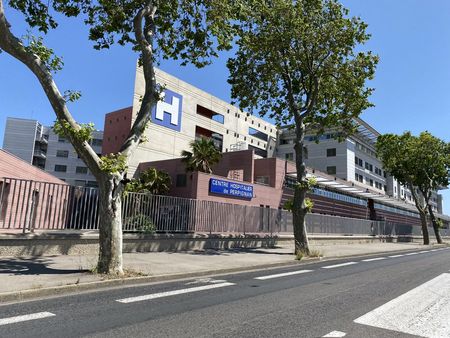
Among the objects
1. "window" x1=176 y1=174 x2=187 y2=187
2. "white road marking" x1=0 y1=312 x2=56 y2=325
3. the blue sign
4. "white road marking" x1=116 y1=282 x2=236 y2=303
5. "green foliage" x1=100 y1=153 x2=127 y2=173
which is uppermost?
"window" x1=176 y1=174 x2=187 y2=187

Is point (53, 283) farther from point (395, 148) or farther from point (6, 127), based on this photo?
point (6, 127)

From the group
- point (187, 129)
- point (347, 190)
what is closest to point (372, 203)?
point (347, 190)

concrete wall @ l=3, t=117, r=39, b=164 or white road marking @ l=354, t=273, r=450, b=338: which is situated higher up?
concrete wall @ l=3, t=117, r=39, b=164

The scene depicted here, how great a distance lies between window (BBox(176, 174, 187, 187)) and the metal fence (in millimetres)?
10297

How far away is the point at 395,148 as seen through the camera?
39.1m

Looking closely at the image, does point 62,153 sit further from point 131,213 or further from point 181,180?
point 131,213

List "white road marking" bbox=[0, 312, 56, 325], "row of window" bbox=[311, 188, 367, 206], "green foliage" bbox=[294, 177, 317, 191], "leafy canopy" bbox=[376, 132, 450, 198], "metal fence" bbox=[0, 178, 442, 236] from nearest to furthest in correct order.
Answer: "white road marking" bbox=[0, 312, 56, 325], "metal fence" bbox=[0, 178, 442, 236], "green foliage" bbox=[294, 177, 317, 191], "leafy canopy" bbox=[376, 132, 450, 198], "row of window" bbox=[311, 188, 367, 206]

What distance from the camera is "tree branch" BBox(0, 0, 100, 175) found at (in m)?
8.38

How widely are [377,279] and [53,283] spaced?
836 cm

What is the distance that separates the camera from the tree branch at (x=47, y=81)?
27.5 ft

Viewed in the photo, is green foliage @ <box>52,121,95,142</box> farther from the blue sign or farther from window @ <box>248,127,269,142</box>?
window @ <box>248,127,269,142</box>

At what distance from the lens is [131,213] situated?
14.0 metres

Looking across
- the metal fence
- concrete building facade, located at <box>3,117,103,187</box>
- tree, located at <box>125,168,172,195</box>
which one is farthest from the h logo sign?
concrete building facade, located at <box>3,117,103,187</box>

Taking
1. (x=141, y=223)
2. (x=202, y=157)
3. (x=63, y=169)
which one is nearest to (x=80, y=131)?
(x=141, y=223)
